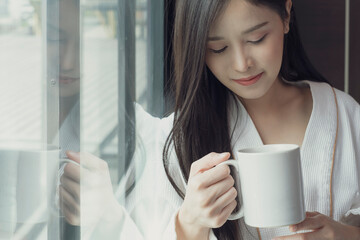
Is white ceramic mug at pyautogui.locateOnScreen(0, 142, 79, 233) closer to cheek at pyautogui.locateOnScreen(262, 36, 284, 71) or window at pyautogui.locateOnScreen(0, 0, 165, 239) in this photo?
window at pyautogui.locateOnScreen(0, 0, 165, 239)

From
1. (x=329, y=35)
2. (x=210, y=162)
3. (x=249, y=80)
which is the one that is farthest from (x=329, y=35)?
(x=210, y=162)

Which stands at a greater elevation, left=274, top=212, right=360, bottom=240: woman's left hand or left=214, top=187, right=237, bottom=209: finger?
left=214, top=187, right=237, bottom=209: finger

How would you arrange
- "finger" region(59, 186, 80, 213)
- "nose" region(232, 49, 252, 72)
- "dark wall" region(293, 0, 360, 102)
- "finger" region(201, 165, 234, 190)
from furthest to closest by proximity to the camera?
"dark wall" region(293, 0, 360, 102)
"nose" region(232, 49, 252, 72)
"finger" region(201, 165, 234, 190)
"finger" region(59, 186, 80, 213)

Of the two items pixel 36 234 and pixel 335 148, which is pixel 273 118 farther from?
pixel 36 234

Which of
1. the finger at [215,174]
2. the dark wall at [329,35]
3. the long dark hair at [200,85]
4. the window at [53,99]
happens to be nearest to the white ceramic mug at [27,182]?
the window at [53,99]

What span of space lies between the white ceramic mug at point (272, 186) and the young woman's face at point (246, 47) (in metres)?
0.18

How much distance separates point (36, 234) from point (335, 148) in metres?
0.59

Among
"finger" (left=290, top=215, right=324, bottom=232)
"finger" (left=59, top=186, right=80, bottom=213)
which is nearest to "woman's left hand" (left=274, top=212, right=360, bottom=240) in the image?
"finger" (left=290, top=215, right=324, bottom=232)

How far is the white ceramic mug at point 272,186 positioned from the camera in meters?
0.65

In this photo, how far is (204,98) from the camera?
95 centimetres

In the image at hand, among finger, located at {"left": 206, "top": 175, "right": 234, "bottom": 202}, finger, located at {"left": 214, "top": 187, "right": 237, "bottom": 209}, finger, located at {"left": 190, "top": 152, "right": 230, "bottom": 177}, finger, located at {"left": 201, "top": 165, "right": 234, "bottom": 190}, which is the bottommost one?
finger, located at {"left": 214, "top": 187, "right": 237, "bottom": 209}

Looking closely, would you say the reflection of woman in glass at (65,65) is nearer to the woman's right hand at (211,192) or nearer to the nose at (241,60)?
the woman's right hand at (211,192)

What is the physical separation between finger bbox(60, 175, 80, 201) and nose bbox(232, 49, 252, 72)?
320mm

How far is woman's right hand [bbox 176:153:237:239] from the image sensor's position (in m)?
0.70
